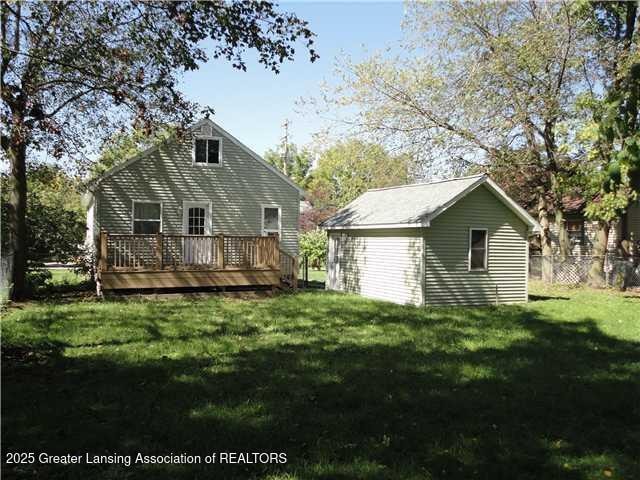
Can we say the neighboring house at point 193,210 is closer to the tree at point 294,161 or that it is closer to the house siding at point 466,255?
the house siding at point 466,255

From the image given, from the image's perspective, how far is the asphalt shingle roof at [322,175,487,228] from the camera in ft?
51.7

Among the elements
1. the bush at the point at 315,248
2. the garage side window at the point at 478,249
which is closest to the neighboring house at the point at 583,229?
the garage side window at the point at 478,249

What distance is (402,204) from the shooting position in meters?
17.7

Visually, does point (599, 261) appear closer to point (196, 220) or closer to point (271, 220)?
point (271, 220)

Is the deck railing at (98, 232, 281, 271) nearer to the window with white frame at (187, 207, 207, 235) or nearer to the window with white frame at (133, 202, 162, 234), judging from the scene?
the window with white frame at (133, 202, 162, 234)

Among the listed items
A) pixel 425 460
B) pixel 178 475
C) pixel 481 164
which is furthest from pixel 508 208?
pixel 178 475

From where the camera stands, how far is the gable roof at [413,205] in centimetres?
1551

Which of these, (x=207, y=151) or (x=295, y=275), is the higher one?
(x=207, y=151)

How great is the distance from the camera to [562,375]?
779 centimetres

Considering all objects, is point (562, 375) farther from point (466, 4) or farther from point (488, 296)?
point (466, 4)

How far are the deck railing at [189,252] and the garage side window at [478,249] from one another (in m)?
6.42

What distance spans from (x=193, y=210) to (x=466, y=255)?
1011cm

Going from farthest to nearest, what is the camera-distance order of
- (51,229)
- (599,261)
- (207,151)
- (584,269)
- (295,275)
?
(584,269), (599,261), (207,151), (295,275), (51,229)

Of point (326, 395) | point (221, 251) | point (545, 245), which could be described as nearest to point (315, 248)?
point (545, 245)
